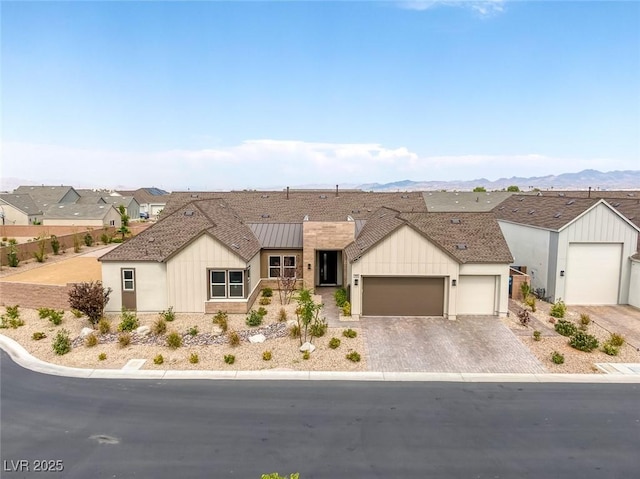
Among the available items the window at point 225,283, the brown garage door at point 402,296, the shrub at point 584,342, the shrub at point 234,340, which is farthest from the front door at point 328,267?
the shrub at point 584,342

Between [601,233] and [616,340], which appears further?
[601,233]

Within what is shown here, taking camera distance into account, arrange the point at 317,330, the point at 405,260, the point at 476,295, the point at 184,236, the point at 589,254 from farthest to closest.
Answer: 1. the point at 589,254
2. the point at 184,236
3. the point at 476,295
4. the point at 405,260
5. the point at 317,330

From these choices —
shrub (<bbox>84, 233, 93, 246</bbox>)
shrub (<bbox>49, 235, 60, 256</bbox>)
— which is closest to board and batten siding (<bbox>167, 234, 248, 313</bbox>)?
shrub (<bbox>49, 235, 60, 256</bbox>)

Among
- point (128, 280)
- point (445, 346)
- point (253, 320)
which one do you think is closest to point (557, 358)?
point (445, 346)

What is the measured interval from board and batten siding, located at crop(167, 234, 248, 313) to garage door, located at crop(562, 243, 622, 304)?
59.8ft

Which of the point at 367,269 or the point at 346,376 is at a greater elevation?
the point at 367,269

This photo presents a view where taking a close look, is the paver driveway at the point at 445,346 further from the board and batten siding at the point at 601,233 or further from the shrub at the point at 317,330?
the board and batten siding at the point at 601,233

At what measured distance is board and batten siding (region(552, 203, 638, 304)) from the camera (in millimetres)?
22953

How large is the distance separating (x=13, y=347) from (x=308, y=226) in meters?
15.4

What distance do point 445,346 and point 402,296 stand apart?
4.22 m

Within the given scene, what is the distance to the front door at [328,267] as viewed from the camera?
2738 centimetres

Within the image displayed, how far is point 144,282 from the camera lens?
69.3 ft

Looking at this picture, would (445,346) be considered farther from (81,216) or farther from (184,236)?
(81,216)

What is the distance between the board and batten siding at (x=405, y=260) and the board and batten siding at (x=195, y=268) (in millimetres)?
6081
